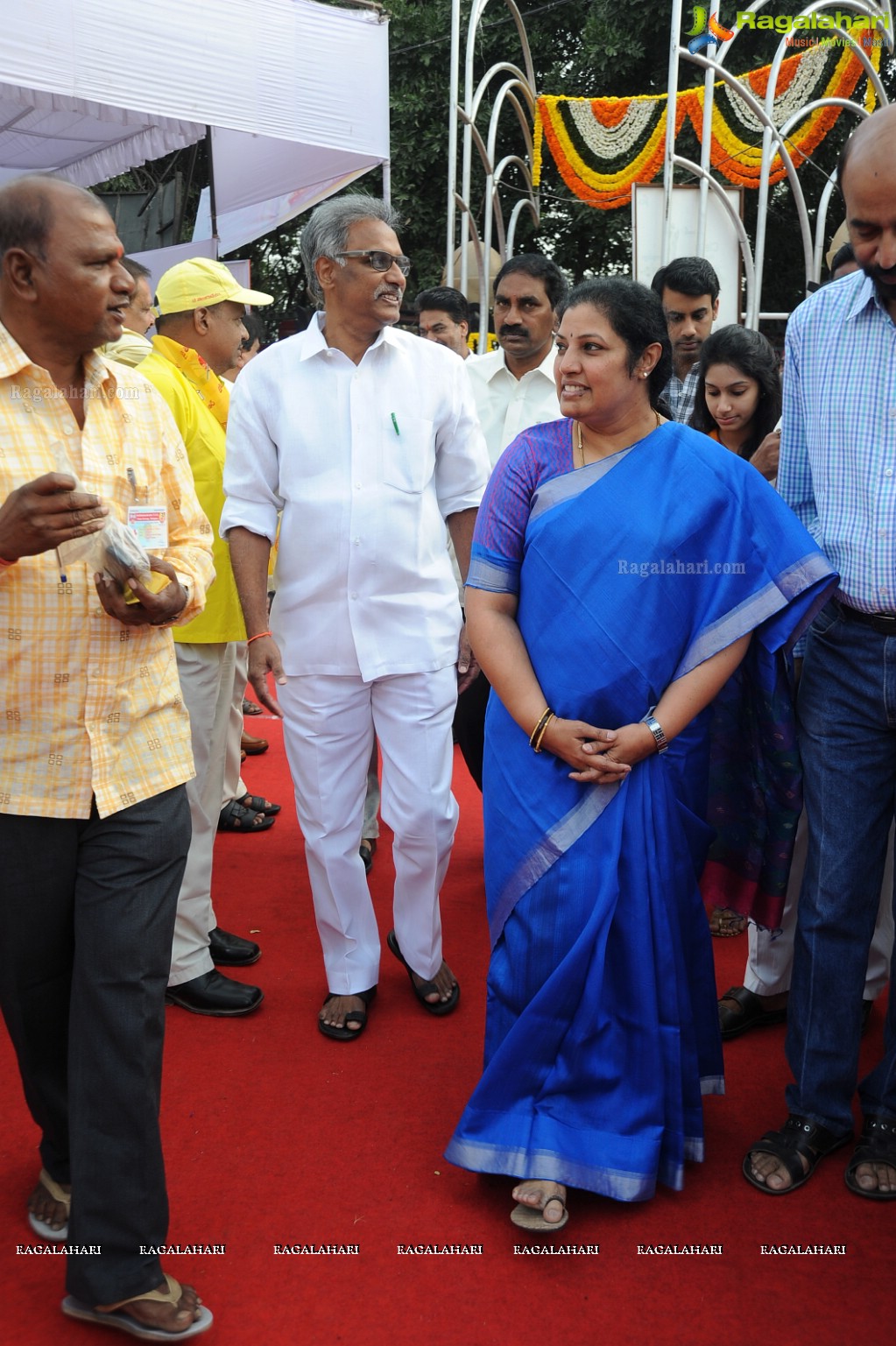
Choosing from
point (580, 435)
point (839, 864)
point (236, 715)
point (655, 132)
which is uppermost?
point (655, 132)

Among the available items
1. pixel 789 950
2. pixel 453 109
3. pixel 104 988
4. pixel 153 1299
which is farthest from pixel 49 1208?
pixel 453 109

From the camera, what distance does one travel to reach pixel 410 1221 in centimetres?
254

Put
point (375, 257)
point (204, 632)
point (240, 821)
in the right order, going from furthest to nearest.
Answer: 1. point (240, 821)
2. point (204, 632)
3. point (375, 257)

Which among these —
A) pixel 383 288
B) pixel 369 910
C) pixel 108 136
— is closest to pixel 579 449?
pixel 383 288

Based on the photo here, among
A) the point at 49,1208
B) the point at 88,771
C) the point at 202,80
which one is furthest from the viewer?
the point at 202,80

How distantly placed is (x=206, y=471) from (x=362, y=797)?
1.10m

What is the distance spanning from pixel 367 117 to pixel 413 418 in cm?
496

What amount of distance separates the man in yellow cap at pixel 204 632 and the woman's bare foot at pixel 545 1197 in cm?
117

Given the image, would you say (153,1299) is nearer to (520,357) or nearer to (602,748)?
(602,748)

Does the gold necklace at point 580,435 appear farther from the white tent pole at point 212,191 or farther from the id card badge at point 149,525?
the white tent pole at point 212,191

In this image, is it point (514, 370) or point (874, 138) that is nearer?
point (874, 138)

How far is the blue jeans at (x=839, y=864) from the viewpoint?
262cm

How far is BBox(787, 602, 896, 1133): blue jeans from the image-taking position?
103 inches

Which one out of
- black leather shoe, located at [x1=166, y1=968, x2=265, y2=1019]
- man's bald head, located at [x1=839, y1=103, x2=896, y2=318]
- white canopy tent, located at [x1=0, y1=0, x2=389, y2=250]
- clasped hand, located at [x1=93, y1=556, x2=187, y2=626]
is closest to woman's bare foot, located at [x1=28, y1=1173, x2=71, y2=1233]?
black leather shoe, located at [x1=166, y1=968, x2=265, y2=1019]
